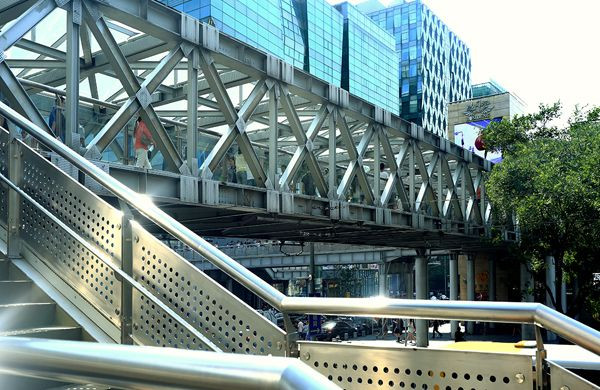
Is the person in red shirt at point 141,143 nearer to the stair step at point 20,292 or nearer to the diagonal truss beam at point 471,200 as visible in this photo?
the stair step at point 20,292

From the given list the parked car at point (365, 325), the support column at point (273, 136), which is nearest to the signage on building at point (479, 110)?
the parked car at point (365, 325)

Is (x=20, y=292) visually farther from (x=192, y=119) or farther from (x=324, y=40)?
(x=324, y=40)

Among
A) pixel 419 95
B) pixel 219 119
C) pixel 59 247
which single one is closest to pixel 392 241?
pixel 219 119

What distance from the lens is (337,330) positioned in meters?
33.7

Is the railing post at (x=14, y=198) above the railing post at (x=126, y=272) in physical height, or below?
above

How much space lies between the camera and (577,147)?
2284 centimetres

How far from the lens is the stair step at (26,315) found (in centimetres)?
456

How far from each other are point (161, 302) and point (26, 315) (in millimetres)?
1101

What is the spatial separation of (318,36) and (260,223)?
61.6 m

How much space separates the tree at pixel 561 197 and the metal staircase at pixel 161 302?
19216 mm

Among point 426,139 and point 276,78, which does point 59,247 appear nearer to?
point 276,78

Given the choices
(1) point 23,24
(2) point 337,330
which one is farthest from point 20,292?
(2) point 337,330

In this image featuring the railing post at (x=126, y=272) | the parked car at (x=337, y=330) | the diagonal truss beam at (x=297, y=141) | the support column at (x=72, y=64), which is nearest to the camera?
the railing post at (x=126, y=272)

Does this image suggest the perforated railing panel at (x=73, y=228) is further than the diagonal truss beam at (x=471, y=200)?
No
